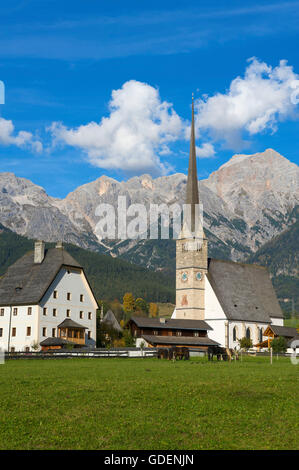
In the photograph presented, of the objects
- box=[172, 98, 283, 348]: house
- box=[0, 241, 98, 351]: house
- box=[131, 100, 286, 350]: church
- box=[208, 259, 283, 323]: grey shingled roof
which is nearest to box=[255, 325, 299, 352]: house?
box=[131, 100, 286, 350]: church

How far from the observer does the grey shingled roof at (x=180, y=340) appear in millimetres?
95500

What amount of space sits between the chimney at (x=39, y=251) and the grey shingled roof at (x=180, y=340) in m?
19.9

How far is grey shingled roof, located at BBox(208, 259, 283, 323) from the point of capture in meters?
111

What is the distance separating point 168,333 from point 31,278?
25024mm

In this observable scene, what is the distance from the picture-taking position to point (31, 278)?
8962cm

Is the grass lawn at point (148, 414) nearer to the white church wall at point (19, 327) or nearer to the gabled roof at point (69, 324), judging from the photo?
the white church wall at point (19, 327)

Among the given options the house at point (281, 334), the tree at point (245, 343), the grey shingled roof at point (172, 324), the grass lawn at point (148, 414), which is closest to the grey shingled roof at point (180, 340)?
the grey shingled roof at point (172, 324)

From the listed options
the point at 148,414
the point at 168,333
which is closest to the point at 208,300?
the point at 168,333

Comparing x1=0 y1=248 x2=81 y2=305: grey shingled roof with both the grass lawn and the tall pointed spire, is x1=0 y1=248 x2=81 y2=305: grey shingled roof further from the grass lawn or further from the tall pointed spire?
the grass lawn

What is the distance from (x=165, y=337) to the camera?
3871 inches

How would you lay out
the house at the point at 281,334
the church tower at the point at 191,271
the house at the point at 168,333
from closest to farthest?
the house at the point at 281,334
the house at the point at 168,333
the church tower at the point at 191,271

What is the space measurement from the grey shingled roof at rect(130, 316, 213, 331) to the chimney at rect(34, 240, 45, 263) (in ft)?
59.5
